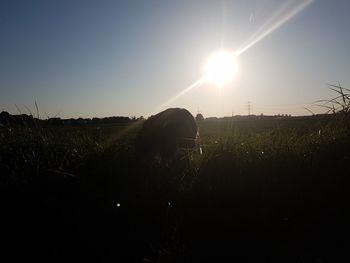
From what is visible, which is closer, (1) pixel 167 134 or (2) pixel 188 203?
(2) pixel 188 203

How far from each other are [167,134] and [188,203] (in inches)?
68.5

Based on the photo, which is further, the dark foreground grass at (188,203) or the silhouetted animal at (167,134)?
the silhouetted animal at (167,134)

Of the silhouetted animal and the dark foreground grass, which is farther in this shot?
the silhouetted animal

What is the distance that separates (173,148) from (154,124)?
0.60m

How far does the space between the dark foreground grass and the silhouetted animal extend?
0.92ft

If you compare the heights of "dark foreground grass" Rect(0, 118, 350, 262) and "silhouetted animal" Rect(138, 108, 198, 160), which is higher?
"silhouetted animal" Rect(138, 108, 198, 160)

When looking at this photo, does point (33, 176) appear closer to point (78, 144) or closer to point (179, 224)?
point (78, 144)

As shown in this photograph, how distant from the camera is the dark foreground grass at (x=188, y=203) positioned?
12.3ft

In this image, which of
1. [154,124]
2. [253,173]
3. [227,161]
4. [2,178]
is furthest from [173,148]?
[2,178]

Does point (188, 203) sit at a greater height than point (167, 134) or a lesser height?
lesser

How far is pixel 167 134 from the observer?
6000mm

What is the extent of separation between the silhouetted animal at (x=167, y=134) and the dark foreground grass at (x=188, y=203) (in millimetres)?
282

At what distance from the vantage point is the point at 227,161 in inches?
199

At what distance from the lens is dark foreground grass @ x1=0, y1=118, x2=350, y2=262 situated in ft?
12.3
